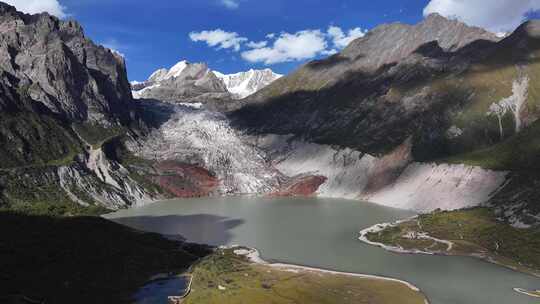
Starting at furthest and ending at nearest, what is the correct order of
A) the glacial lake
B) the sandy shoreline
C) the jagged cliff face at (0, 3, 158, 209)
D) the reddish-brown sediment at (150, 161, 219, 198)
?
the reddish-brown sediment at (150, 161, 219, 198)
the jagged cliff face at (0, 3, 158, 209)
the sandy shoreline
the glacial lake

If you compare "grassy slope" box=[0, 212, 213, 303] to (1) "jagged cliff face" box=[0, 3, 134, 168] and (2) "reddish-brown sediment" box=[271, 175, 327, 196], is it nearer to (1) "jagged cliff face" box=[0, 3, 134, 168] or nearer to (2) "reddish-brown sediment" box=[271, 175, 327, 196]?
(1) "jagged cliff face" box=[0, 3, 134, 168]

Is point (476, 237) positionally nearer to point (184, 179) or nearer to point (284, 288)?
point (284, 288)

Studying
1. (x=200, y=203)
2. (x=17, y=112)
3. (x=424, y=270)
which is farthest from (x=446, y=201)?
(x=17, y=112)

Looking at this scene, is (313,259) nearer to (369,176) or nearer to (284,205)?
(284,205)

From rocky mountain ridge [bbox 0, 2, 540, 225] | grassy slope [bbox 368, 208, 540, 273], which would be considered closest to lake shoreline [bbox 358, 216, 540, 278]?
grassy slope [bbox 368, 208, 540, 273]

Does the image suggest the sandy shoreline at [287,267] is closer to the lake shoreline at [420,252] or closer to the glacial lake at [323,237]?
the glacial lake at [323,237]

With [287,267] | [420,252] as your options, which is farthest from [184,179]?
[420,252]
